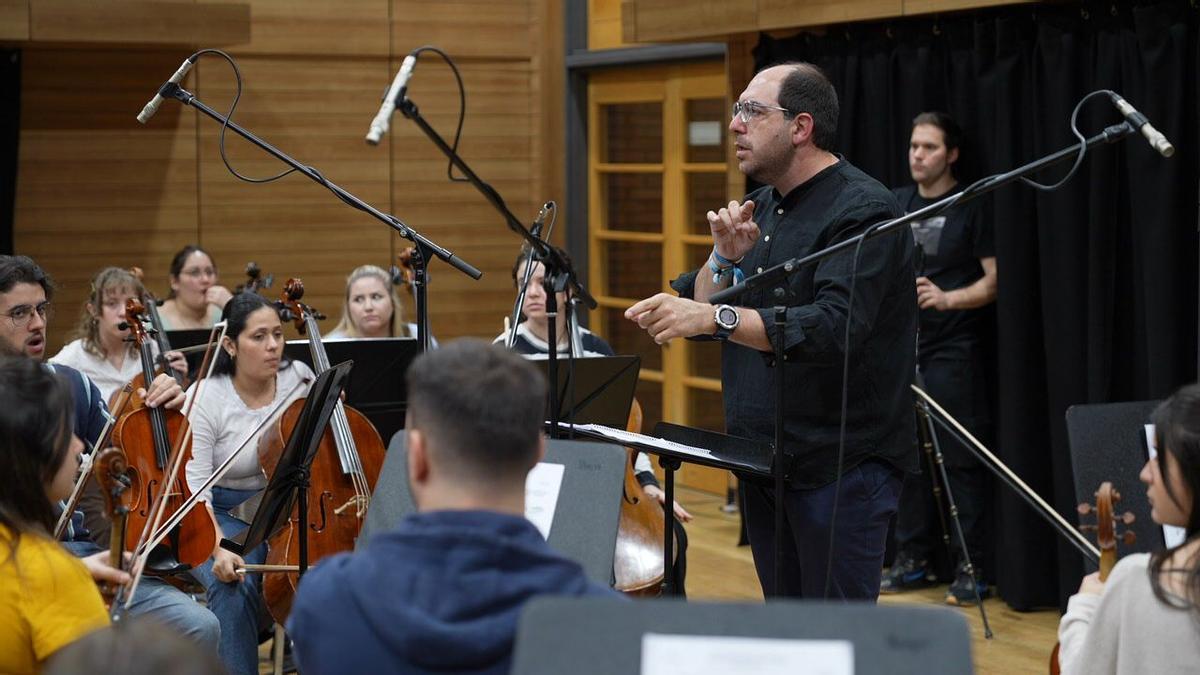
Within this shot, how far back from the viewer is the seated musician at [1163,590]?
6.36 feet

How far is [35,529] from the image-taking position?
209 centimetres

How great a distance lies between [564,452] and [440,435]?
0.75 meters

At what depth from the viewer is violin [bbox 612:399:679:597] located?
3553mm

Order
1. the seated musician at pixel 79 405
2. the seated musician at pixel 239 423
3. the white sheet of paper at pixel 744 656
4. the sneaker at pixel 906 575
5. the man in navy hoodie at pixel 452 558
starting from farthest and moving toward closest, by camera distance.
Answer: the sneaker at pixel 906 575
the seated musician at pixel 239 423
the seated musician at pixel 79 405
the man in navy hoodie at pixel 452 558
the white sheet of paper at pixel 744 656

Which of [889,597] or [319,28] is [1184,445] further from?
[319,28]

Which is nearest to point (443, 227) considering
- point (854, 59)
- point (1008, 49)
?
point (854, 59)

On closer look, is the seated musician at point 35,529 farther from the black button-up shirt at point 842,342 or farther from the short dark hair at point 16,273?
the black button-up shirt at point 842,342

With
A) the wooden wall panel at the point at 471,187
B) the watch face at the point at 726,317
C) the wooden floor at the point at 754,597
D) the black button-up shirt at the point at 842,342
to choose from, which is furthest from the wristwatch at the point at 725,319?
the wooden wall panel at the point at 471,187

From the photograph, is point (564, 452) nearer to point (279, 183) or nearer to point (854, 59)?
point (854, 59)

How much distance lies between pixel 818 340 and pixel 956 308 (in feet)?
7.61

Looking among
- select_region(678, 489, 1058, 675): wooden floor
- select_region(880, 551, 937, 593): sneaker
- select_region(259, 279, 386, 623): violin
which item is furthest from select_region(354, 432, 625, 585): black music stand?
select_region(880, 551, 937, 593): sneaker

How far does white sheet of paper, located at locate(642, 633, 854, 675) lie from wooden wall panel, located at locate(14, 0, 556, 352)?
18.3ft

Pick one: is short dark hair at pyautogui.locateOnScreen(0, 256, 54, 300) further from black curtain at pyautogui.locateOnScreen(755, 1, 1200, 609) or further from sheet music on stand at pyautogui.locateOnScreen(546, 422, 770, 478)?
black curtain at pyautogui.locateOnScreen(755, 1, 1200, 609)

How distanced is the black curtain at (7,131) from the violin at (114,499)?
14.0 feet
